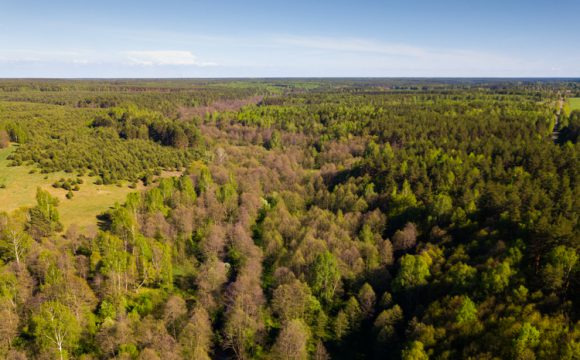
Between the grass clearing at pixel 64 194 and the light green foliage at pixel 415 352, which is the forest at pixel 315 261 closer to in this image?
the light green foliage at pixel 415 352

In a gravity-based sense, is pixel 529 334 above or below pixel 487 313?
above

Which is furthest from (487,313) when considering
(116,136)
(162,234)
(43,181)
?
(116,136)

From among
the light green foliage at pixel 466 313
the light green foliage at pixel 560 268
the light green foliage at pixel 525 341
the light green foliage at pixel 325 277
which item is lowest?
the light green foliage at pixel 325 277

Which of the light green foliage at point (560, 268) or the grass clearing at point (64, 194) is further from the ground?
the light green foliage at point (560, 268)

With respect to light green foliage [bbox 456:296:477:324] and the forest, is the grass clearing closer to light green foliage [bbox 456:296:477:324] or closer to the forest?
the forest

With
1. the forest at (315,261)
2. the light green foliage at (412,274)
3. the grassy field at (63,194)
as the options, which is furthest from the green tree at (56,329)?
the light green foliage at (412,274)

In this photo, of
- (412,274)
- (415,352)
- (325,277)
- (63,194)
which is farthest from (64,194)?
(415,352)

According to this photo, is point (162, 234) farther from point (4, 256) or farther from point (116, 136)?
point (116, 136)

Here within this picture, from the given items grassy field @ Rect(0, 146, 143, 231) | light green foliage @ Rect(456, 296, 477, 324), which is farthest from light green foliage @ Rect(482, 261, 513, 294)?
grassy field @ Rect(0, 146, 143, 231)
